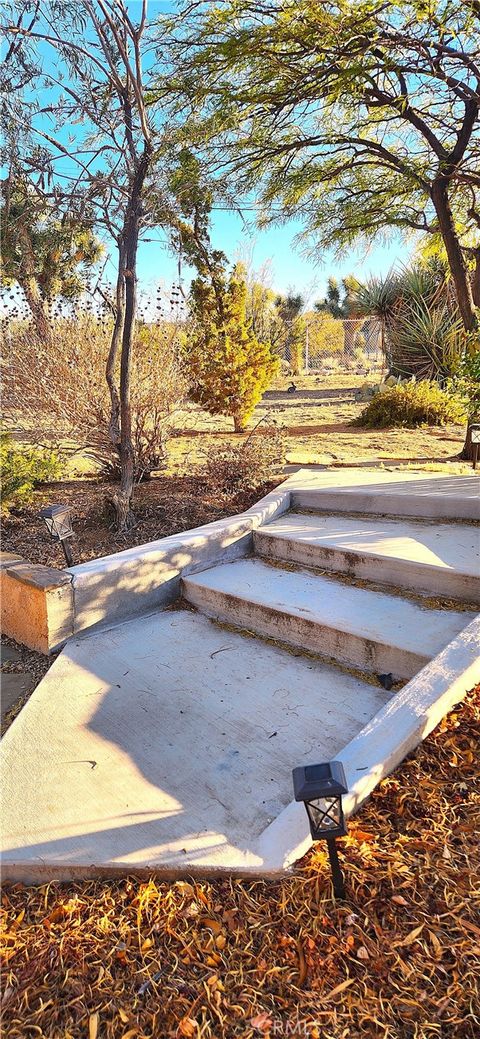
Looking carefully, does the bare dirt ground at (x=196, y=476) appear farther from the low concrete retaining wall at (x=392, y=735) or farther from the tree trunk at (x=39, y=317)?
the low concrete retaining wall at (x=392, y=735)

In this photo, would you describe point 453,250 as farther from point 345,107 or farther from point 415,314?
point 415,314

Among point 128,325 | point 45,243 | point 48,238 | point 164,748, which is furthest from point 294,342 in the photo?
point 164,748

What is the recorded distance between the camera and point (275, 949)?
1.41 m

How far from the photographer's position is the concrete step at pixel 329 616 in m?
2.61

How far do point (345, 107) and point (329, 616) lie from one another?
5875mm

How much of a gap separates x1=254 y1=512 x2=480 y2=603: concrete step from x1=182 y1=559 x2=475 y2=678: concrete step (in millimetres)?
152

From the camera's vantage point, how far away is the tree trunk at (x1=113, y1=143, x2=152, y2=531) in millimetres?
4016

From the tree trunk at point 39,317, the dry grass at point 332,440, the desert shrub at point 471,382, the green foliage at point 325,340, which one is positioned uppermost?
the green foliage at point 325,340

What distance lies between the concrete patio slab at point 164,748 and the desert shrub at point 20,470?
8.48ft

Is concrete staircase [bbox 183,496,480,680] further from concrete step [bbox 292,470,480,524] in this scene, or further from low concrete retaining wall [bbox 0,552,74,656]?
low concrete retaining wall [bbox 0,552,74,656]

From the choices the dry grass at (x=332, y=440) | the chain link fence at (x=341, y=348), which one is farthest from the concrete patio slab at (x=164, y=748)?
the chain link fence at (x=341, y=348)

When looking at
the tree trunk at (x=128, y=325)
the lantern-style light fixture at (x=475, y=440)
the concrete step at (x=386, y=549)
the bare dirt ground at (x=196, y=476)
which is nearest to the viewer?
the concrete step at (x=386, y=549)

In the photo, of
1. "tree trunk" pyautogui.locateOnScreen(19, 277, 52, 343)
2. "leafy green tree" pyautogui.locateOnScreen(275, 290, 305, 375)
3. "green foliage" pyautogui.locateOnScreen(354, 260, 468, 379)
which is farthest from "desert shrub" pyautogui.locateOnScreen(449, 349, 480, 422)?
"leafy green tree" pyautogui.locateOnScreen(275, 290, 305, 375)

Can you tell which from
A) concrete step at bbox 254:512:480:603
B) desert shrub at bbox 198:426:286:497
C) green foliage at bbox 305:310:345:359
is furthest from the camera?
green foliage at bbox 305:310:345:359
